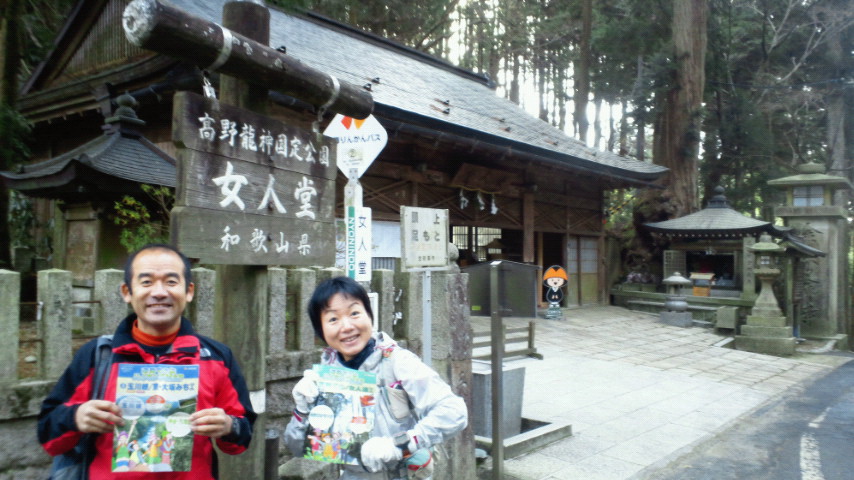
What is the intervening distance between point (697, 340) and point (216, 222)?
1277 centimetres

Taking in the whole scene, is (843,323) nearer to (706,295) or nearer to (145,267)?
(706,295)

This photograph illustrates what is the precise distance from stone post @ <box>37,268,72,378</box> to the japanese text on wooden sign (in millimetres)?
1777

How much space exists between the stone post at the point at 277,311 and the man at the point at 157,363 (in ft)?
3.96

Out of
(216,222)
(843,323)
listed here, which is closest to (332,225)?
(216,222)

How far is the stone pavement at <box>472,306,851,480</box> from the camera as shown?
5.12 metres

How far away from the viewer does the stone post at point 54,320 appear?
2.45 meters

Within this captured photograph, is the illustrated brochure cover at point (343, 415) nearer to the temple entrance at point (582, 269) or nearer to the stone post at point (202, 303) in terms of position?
the stone post at point (202, 303)

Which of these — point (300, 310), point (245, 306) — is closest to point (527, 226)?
point (300, 310)

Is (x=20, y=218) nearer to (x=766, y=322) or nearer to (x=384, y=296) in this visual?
(x=384, y=296)

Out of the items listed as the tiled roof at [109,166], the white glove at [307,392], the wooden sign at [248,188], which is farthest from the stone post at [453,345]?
the tiled roof at [109,166]

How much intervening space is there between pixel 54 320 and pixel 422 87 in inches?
468

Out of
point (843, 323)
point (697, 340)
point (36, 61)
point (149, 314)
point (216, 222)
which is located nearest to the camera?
point (149, 314)

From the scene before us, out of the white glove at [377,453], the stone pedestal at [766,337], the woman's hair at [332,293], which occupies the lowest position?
the stone pedestal at [766,337]

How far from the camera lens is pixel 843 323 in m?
15.8
